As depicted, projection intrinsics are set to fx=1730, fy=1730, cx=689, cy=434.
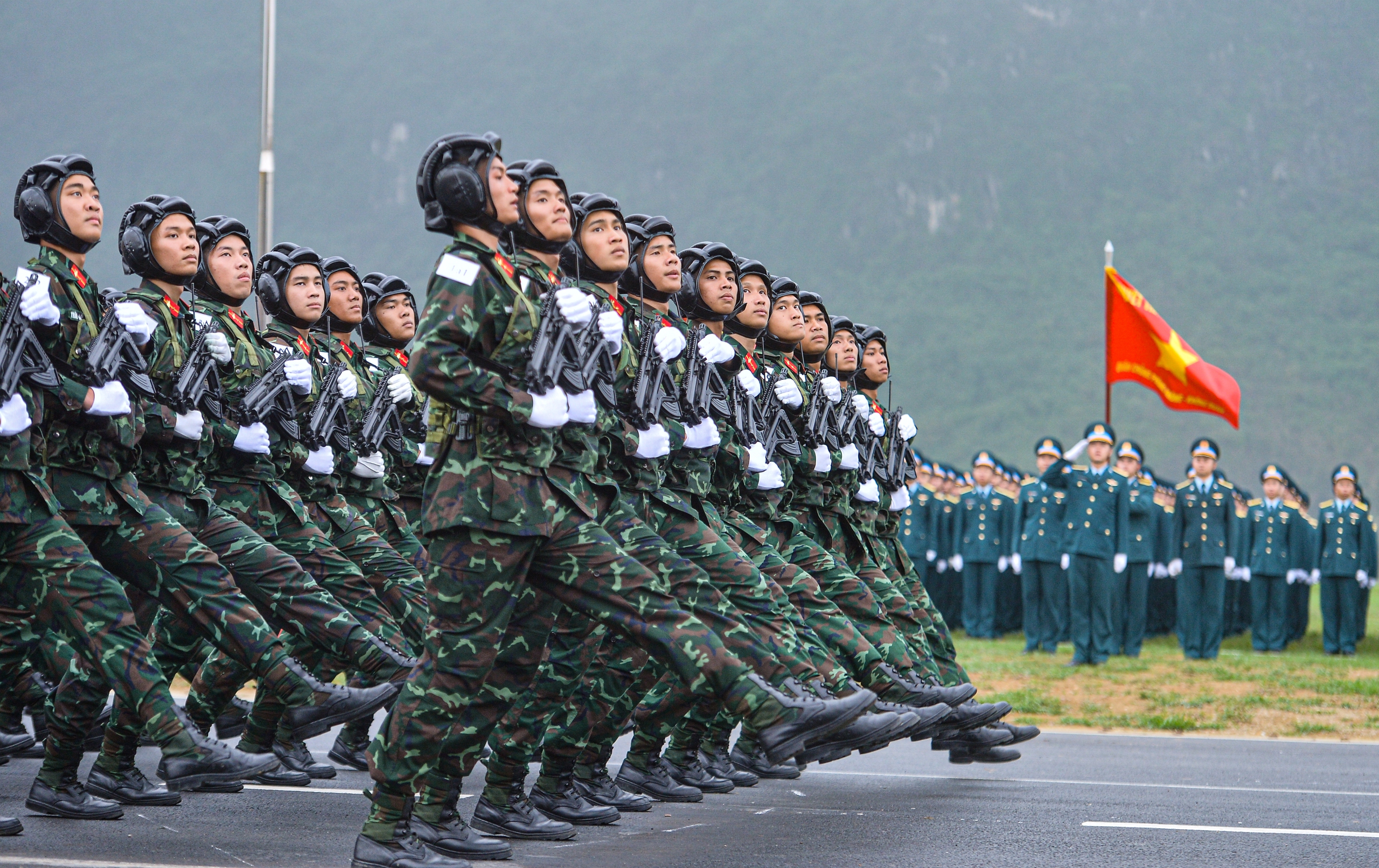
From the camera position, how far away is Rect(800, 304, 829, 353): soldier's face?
8.89 metres

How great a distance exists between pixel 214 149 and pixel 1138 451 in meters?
68.6

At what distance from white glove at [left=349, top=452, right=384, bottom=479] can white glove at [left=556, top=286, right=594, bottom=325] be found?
322 cm

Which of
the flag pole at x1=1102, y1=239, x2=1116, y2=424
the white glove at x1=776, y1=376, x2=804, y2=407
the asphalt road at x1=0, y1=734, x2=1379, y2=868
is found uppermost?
the flag pole at x1=1102, y1=239, x2=1116, y2=424

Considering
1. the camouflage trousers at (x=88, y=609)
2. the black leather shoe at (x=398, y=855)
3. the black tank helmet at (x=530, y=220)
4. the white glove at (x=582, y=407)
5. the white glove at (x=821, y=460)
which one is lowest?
the black leather shoe at (x=398, y=855)

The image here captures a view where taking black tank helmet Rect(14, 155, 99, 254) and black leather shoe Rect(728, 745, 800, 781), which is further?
black leather shoe Rect(728, 745, 800, 781)

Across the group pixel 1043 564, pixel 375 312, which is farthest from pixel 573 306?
pixel 1043 564

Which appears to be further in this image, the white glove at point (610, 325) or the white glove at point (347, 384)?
the white glove at point (347, 384)

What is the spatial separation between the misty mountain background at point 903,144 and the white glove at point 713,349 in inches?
2384

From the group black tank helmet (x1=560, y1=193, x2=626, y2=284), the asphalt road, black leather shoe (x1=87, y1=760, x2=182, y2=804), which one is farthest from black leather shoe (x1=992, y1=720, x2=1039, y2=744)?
black leather shoe (x1=87, y1=760, x2=182, y2=804)

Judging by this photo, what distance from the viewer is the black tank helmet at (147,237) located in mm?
7164

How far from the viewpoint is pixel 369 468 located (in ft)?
27.9

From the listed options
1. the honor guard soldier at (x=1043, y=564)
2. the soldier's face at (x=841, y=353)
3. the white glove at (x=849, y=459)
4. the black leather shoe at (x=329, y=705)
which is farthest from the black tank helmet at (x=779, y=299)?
the honor guard soldier at (x=1043, y=564)

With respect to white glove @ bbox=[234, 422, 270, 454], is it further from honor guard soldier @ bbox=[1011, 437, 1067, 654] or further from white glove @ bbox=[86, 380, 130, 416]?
honor guard soldier @ bbox=[1011, 437, 1067, 654]

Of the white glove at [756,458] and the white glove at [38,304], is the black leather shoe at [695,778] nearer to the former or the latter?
the white glove at [756,458]
